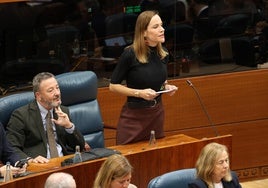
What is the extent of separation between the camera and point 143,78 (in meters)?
4.87

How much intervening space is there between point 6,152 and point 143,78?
102cm

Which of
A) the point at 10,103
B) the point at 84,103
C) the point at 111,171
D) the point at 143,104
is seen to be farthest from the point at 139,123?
the point at 111,171

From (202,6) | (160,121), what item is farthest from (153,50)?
(202,6)

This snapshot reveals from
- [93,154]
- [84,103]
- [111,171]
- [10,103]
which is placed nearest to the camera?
[111,171]

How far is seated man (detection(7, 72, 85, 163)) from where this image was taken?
454cm

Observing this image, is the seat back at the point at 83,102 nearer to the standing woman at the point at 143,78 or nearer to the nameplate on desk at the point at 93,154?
the standing woman at the point at 143,78

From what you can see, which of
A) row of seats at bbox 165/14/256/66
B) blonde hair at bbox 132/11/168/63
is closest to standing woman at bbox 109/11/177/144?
blonde hair at bbox 132/11/168/63

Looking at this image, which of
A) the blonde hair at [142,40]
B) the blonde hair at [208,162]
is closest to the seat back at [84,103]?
→ the blonde hair at [142,40]

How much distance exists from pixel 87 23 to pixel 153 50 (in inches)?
42.4

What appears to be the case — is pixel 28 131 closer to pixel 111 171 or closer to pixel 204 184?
pixel 111 171

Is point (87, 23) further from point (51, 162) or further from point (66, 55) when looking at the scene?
point (51, 162)

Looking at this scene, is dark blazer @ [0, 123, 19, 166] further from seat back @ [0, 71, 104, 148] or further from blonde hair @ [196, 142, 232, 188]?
blonde hair @ [196, 142, 232, 188]

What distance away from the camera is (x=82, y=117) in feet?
17.1

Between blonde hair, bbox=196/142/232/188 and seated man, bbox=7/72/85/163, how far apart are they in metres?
0.84
